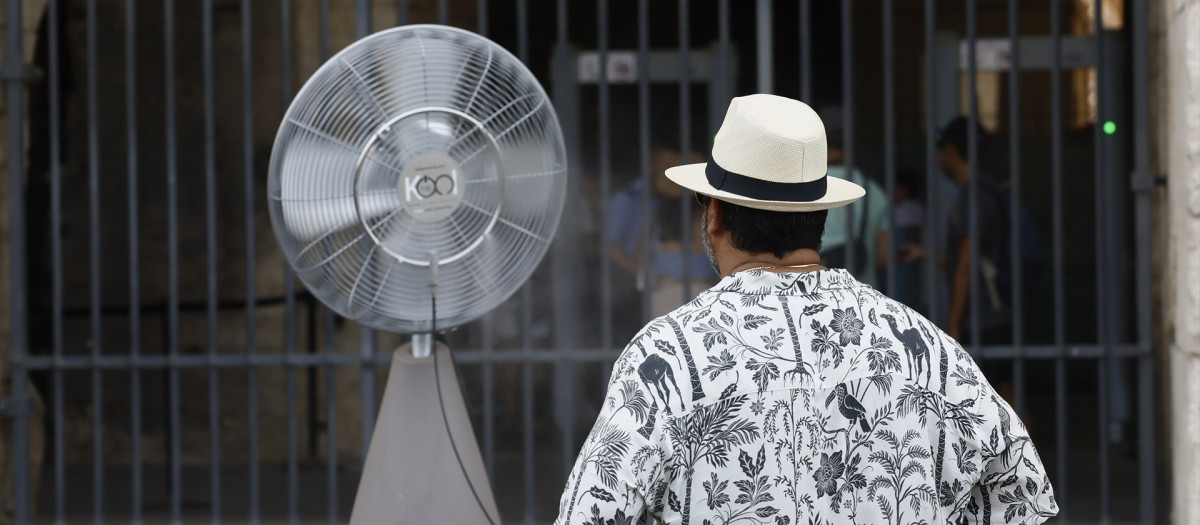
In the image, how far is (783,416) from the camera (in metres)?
1.84

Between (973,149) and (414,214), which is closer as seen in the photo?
(414,214)

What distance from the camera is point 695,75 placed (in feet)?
24.3

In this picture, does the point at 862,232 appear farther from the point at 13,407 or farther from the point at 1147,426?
the point at 13,407

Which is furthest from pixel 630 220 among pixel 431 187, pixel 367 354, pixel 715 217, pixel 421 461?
pixel 715 217

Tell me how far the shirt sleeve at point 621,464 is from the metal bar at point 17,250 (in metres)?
3.15

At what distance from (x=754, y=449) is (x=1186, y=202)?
8.31 ft

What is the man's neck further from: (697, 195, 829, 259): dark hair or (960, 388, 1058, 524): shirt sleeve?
(960, 388, 1058, 524): shirt sleeve

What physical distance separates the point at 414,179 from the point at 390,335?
3972 mm

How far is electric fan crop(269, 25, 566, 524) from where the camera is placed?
2.80 meters

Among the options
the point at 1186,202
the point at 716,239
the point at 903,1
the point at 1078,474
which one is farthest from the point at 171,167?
the point at 903,1

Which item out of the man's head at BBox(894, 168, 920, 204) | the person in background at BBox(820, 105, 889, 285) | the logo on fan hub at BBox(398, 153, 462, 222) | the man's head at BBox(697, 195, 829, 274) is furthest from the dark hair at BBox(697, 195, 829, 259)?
the man's head at BBox(894, 168, 920, 204)

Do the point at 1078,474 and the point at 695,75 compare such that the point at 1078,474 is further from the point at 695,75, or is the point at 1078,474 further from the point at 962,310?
the point at 695,75

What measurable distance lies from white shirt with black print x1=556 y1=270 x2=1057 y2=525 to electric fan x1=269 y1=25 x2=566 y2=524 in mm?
1005

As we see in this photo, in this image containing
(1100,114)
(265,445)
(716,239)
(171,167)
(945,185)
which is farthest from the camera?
(265,445)
